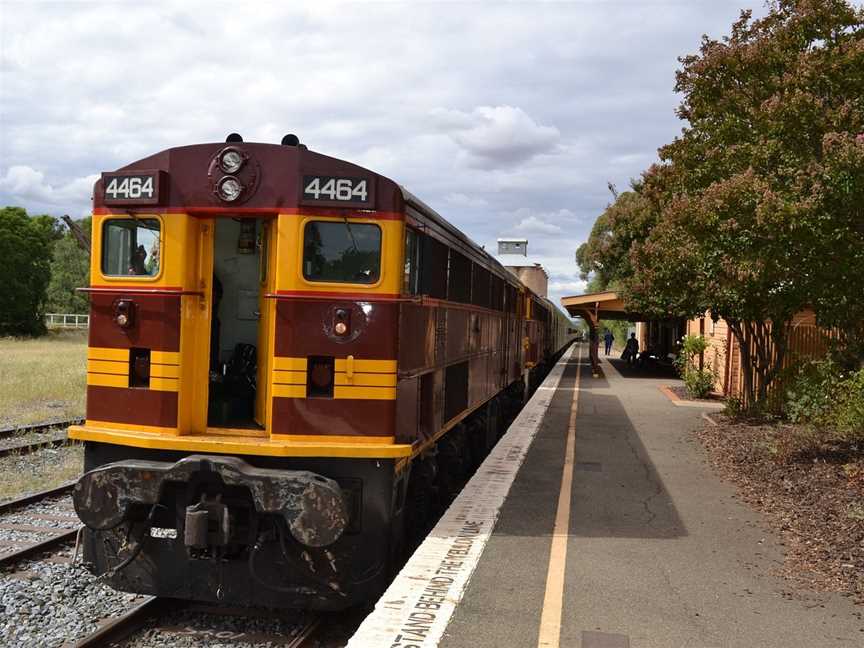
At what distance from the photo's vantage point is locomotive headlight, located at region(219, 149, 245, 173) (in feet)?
18.2

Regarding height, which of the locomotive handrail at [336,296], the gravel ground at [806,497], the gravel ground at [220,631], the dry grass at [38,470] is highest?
the locomotive handrail at [336,296]

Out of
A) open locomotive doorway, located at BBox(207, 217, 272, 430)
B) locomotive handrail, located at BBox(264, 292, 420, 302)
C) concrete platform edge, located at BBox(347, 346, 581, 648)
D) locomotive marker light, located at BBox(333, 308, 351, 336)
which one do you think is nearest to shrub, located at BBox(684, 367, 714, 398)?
concrete platform edge, located at BBox(347, 346, 581, 648)

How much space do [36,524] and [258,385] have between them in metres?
3.62

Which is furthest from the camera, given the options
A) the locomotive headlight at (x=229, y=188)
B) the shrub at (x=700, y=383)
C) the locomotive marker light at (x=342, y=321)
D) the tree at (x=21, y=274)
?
the tree at (x=21, y=274)

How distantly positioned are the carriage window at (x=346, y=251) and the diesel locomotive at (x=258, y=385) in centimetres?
1

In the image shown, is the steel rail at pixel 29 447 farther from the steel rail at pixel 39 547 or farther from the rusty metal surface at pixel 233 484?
the rusty metal surface at pixel 233 484

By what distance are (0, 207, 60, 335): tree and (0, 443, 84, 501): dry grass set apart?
1788 inches

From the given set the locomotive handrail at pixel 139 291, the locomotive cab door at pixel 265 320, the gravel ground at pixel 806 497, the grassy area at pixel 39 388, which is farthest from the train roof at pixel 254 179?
the grassy area at pixel 39 388

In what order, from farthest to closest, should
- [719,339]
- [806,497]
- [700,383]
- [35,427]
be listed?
[719,339], [700,383], [35,427], [806,497]

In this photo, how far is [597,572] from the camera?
18.5ft

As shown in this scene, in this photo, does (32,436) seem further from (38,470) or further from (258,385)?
(258,385)

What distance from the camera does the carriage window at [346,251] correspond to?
18.2 feet

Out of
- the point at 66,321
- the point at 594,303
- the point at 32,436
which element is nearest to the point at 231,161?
the point at 32,436

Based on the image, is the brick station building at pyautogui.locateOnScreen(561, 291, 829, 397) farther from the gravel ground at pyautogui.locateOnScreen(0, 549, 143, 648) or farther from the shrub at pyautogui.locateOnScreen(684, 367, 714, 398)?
the gravel ground at pyautogui.locateOnScreen(0, 549, 143, 648)
